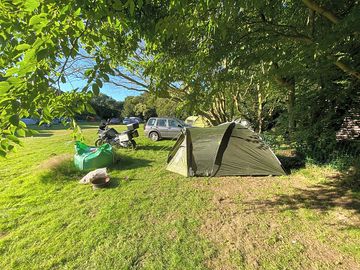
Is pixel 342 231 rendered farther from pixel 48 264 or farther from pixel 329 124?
pixel 48 264

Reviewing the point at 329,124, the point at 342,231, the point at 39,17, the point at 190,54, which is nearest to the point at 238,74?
the point at 190,54

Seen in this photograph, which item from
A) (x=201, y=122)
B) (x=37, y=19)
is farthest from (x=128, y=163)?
(x=201, y=122)

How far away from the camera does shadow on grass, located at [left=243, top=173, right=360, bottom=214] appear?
13.8 ft

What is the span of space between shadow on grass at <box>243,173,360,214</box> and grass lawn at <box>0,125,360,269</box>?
18mm

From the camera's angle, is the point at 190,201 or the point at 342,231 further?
the point at 190,201

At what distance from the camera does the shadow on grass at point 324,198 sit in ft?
13.8

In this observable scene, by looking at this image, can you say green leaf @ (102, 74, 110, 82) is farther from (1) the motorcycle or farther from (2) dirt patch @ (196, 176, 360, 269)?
(1) the motorcycle

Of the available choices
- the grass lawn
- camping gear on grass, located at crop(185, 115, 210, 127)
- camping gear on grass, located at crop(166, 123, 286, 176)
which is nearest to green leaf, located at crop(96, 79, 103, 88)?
the grass lawn

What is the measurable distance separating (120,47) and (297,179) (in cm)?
523

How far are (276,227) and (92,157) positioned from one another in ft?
17.3

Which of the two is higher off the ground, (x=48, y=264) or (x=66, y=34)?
(x=66, y=34)

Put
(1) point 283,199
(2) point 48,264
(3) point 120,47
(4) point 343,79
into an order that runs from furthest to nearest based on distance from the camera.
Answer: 1. (4) point 343,79
2. (1) point 283,199
3. (2) point 48,264
4. (3) point 120,47

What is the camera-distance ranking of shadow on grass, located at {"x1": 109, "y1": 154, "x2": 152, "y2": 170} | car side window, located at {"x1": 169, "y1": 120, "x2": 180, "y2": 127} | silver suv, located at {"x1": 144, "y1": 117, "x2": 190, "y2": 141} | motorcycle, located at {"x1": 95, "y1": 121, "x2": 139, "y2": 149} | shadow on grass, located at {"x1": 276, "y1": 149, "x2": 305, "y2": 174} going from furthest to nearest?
car side window, located at {"x1": 169, "y1": 120, "x2": 180, "y2": 127}, silver suv, located at {"x1": 144, "y1": 117, "x2": 190, "y2": 141}, motorcycle, located at {"x1": 95, "y1": 121, "x2": 139, "y2": 149}, shadow on grass, located at {"x1": 109, "y1": 154, "x2": 152, "y2": 170}, shadow on grass, located at {"x1": 276, "y1": 149, "x2": 305, "y2": 174}

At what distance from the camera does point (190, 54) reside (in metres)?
3.50
